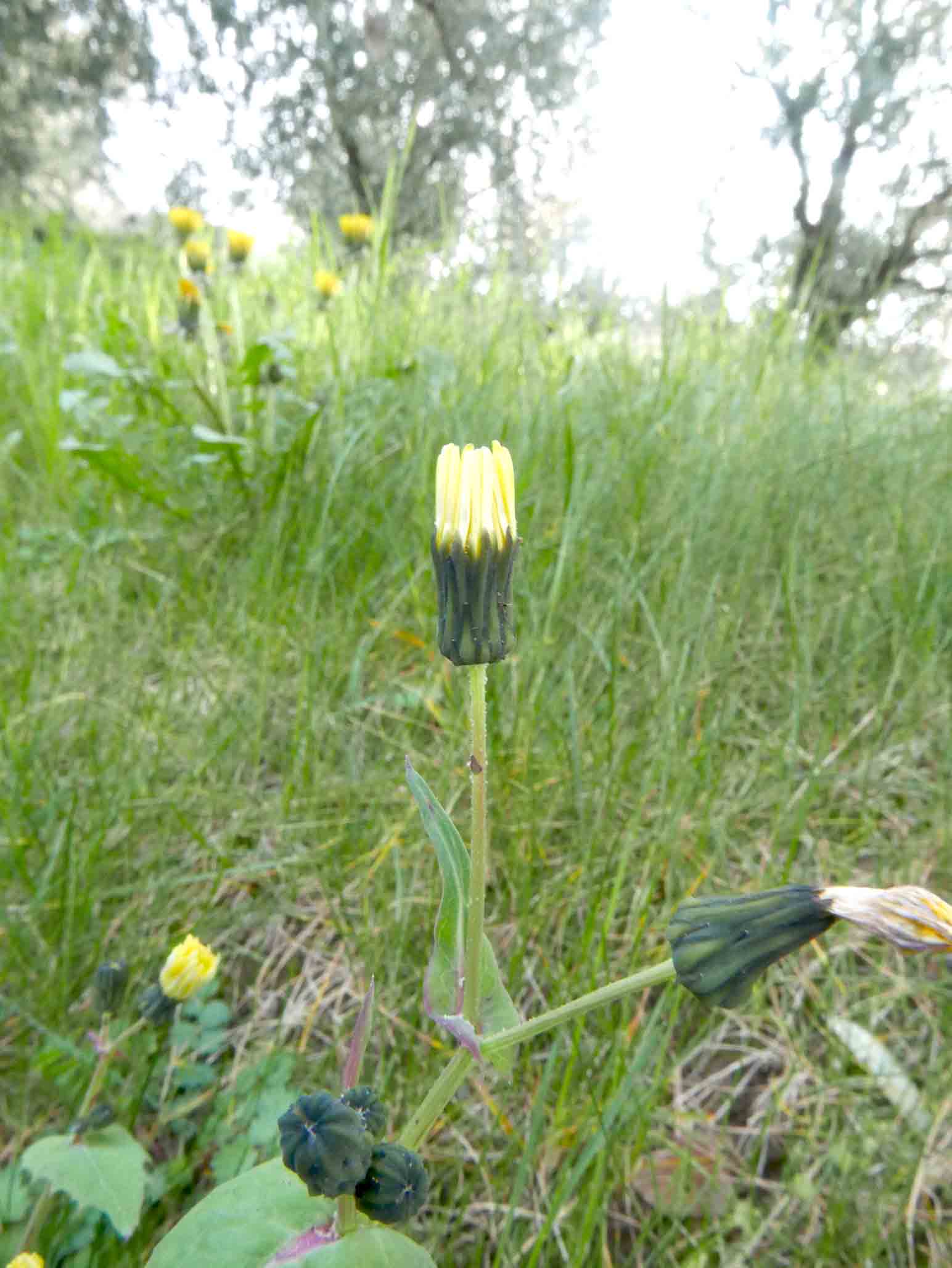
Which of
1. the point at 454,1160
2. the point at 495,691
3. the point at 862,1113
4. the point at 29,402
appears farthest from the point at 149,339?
the point at 862,1113

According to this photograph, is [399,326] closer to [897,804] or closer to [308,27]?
[897,804]

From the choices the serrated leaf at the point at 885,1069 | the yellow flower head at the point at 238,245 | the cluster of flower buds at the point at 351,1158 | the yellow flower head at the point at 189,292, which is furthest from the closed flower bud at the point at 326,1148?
the yellow flower head at the point at 238,245

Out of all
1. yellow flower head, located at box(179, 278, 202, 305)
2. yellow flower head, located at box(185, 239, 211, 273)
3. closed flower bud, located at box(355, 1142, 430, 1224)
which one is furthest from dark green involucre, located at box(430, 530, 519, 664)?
yellow flower head, located at box(185, 239, 211, 273)

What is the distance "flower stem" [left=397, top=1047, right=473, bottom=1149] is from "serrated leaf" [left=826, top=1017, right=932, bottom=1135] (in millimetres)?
662

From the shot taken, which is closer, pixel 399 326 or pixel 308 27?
pixel 399 326

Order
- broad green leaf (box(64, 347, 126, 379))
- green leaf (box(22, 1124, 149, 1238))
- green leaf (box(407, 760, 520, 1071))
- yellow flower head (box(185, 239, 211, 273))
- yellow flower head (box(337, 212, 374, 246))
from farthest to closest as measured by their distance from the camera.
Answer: yellow flower head (box(337, 212, 374, 246))
yellow flower head (box(185, 239, 211, 273))
broad green leaf (box(64, 347, 126, 379))
green leaf (box(22, 1124, 149, 1238))
green leaf (box(407, 760, 520, 1071))

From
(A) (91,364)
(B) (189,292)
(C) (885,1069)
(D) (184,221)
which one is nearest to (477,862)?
(C) (885,1069)

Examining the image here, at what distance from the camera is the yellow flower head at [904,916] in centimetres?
64

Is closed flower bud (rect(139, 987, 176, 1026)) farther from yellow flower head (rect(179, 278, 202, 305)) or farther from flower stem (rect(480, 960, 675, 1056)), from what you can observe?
yellow flower head (rect(179, 278, 202, 305))

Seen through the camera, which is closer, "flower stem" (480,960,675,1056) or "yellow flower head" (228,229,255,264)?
"flower stem" (480,960,675,1056)

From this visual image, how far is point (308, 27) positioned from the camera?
28.7ft

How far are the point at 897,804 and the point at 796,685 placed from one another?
0.29 metres

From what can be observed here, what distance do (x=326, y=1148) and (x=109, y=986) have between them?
1.60 ft

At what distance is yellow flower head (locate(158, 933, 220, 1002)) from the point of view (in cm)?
105
